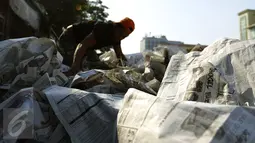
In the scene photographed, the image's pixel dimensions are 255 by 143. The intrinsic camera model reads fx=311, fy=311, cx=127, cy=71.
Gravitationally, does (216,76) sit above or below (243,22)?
above

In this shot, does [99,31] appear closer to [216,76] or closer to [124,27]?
[124,27]

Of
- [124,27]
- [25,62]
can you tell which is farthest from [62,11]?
[25,62]

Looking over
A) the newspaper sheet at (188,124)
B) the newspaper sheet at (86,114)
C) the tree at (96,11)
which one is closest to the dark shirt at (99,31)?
the newspaper sheet at (86,114)

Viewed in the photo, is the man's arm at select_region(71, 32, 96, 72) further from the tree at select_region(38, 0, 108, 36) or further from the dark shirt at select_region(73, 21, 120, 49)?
the tree at select_region(38, 0, 108, 36)

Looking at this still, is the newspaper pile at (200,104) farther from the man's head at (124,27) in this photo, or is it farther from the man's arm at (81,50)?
the man's head at (124,27)

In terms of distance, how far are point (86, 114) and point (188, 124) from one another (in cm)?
34

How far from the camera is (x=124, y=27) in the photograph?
2359 mm

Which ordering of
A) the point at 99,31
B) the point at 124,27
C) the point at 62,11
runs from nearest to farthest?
1. the point at 99,31
2. the point at 124,27
3. the point at 62,11

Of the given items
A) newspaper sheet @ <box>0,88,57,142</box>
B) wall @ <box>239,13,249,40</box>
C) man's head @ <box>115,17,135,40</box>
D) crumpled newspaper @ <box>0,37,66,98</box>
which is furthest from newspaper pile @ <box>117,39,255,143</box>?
wall @ <box>239,13,249,40</box>

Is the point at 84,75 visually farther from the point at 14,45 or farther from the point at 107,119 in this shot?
the point at 107,119

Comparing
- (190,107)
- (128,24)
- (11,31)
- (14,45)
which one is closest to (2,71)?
(14,45)

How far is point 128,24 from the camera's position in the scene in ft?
7.75

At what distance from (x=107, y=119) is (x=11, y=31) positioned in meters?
2.54

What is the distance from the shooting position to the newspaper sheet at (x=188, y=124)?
57 centimetres
